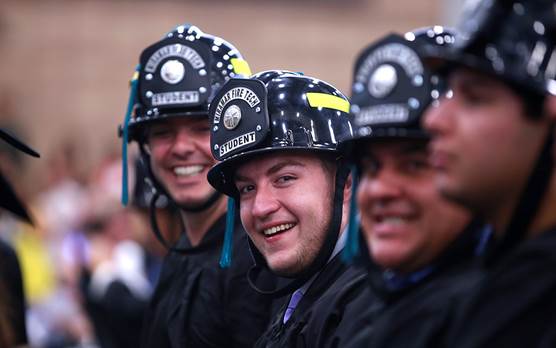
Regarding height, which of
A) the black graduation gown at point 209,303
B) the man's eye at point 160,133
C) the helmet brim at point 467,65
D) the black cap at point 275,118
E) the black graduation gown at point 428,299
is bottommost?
the black graduation gown at point 209,303

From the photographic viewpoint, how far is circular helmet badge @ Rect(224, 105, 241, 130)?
4.09m

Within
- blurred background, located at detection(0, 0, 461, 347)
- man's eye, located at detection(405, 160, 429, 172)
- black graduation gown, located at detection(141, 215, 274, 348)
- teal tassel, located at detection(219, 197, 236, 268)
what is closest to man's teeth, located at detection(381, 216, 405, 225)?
man's eye, located at detection(405, 160, 429, 172)

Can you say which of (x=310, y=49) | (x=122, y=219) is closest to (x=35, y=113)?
(x=310, y=49)

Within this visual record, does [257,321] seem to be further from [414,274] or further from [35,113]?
[35,113]

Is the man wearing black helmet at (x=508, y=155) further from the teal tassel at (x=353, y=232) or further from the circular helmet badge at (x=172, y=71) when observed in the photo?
the circular helmet badge at (x=172, y=71)

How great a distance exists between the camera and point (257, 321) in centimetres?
452

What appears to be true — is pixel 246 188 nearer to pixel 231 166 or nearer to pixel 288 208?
pixel 231 166

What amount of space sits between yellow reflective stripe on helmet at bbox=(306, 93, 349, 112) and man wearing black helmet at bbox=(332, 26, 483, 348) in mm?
1094

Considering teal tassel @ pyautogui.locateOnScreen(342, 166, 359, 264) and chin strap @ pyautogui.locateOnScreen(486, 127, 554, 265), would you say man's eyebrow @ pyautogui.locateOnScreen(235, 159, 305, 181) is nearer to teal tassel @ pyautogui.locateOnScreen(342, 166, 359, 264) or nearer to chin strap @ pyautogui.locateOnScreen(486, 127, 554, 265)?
teal tassel @ pyautogui.locateOnScreen(342, 166, 359, 264)

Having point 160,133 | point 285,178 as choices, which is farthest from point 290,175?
point 160,133

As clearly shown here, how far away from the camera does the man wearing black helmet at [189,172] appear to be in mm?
4688

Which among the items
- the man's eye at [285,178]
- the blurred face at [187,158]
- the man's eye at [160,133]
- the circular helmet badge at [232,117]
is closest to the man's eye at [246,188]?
the man's eye at [285,178]

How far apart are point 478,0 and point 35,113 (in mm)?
11066

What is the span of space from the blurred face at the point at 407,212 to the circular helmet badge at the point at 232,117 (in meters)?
1.14
